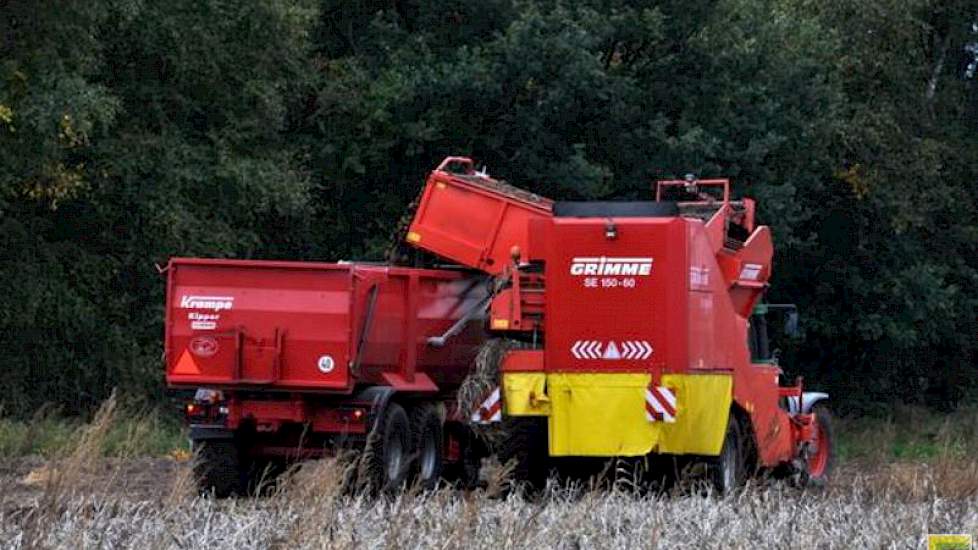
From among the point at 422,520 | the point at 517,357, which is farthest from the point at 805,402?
the point at 422,520

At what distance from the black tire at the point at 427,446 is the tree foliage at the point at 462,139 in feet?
29.8

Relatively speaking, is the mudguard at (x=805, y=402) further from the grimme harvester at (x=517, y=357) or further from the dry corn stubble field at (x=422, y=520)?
the dry corn stubble field at (x=422, y=520)

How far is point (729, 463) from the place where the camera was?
17656mm

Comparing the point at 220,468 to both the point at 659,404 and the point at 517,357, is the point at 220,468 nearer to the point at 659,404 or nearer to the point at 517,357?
the point at 517,357

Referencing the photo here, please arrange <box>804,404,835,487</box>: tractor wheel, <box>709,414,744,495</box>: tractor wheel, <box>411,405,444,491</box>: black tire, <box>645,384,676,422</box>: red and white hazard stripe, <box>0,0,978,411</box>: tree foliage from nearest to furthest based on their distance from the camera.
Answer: <box>645,384,676,422</box>: red and white hazard stripe → <box>709,414,744,495</box>: tractor wheel → <box>411,405,444,491</box>: black tire → <box>804,404,835,487</box>: tractor wheel → <box>0,0,978,411</box>: tree foliage

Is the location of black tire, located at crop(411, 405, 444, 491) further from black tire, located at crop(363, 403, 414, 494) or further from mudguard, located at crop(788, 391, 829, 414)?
mudguard, located at crop(788, 391, 829, 414)

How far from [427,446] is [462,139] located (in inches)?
642

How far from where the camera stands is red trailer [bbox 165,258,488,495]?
17.3 meters

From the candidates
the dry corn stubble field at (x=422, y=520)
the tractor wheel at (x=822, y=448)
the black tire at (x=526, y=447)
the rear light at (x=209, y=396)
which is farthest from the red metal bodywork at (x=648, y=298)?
the tractor wheel at (x=822, y=448)

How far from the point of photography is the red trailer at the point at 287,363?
17.3 m

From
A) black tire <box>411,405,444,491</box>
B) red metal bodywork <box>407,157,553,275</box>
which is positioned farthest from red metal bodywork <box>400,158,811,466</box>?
black tire <box>411,405,444,491</box>

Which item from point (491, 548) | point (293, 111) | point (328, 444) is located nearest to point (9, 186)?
point (293, 111)

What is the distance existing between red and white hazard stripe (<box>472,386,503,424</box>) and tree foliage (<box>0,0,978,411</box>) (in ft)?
32.8

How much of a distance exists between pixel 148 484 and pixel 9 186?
9.83 metres
